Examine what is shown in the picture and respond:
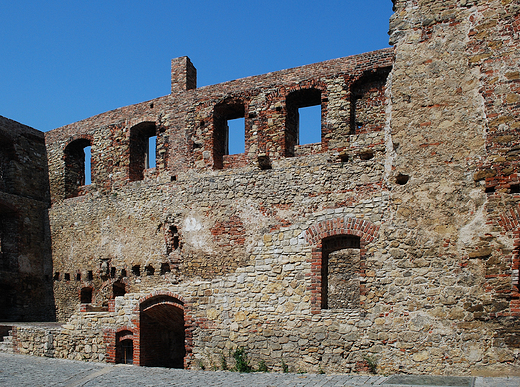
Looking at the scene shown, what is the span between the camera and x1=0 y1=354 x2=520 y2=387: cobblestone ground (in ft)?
23.9

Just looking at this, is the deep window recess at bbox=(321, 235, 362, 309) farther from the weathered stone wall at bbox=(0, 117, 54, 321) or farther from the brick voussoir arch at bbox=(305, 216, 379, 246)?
the weathered stone wall at bbox=(0, 117, 54, 321)

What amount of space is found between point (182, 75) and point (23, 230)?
6.65 metres

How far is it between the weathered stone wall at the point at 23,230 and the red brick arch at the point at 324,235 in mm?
9070

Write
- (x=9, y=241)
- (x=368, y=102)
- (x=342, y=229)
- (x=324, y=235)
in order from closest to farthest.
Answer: (x=342, y=229) < (x=324, y=235) < (x=368, y=102) < (x=9, y=241)

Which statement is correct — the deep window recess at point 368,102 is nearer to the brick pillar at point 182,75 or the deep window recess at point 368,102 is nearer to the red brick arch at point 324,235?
the red brick arch at point 324,235

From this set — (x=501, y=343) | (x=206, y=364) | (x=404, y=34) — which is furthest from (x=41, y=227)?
(x=501, y=343)

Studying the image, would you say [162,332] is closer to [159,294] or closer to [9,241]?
[159,294]

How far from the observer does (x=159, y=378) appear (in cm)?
981

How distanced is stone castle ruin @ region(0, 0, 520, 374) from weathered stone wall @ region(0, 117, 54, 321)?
0.16 ft

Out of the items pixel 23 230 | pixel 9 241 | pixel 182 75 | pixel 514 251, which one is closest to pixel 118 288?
pixel 23 230

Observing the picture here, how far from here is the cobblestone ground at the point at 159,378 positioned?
727 centimetres

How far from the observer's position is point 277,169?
37.4ft

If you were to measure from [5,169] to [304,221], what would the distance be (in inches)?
395

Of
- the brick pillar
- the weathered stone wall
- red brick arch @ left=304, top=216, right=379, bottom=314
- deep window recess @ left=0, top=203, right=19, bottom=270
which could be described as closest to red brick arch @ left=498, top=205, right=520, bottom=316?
red brick arch @ left=304, top=216, right=379, bottom=314
